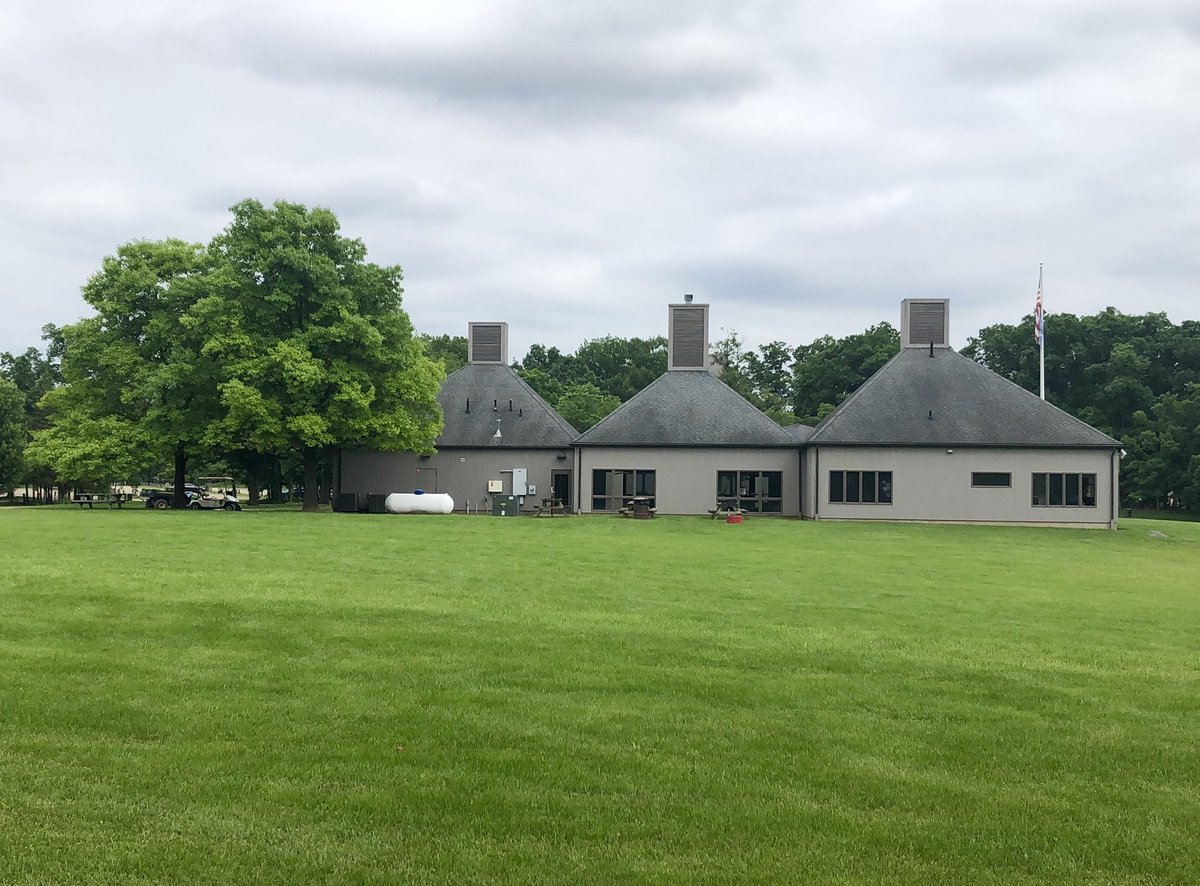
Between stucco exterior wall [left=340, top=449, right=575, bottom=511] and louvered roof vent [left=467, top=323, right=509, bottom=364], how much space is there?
567cm

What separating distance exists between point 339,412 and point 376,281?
614 cm

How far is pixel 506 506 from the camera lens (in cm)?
4141

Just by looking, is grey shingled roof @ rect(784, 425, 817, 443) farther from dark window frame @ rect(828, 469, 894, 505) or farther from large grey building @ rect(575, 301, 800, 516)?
dark window frame @ rect(828, 469, 894, 505)

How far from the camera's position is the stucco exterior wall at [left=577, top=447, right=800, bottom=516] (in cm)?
4194

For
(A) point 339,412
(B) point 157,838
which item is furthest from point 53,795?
(A) point 339,412

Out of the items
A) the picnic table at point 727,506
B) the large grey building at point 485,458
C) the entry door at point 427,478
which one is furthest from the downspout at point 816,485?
the entry door at point 427,478

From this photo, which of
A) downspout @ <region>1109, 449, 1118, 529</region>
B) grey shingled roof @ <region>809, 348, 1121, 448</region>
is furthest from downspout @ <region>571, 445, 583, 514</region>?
downspout @ <region>1109, 449, 1118, 529</region>

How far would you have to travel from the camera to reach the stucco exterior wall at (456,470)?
44906 millimetres

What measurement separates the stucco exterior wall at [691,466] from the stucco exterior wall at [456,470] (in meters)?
3.16

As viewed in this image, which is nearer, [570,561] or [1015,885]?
[1015,885]

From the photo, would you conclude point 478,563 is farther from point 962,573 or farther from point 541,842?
point 541,842

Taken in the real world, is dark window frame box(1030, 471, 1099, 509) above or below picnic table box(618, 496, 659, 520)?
above

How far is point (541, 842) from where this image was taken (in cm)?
514

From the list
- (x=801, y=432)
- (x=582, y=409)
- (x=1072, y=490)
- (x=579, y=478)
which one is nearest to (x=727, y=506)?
(x=579, y=478)
